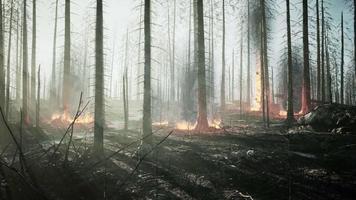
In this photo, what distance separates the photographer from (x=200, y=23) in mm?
15633

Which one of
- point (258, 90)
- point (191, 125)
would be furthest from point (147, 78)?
point (258, 90)

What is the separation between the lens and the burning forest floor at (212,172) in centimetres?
682

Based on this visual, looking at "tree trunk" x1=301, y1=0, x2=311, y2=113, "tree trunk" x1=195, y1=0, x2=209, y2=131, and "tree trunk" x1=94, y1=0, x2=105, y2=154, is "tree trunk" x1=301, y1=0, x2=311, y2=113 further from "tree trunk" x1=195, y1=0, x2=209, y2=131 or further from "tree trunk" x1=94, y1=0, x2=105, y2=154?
"tree trunk" x1=94, y1=0, x2=105, y2=154

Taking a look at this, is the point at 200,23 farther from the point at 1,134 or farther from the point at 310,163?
the point at 1,134

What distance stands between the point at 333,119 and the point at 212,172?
7151mm

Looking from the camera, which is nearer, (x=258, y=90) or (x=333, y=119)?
(x=333, y=119)

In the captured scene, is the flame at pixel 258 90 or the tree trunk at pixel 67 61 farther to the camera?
the flame at pixel 258 90

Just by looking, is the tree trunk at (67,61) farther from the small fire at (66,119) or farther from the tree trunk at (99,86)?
the tree trunk at (99,86)

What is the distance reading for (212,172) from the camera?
348 inches

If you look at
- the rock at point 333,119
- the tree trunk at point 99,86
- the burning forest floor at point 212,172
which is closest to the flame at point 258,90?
the rock at point 333,119

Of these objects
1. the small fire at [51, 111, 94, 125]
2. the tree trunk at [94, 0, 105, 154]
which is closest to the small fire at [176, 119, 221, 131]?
the tree trunk at [94, 0, 105, 154]

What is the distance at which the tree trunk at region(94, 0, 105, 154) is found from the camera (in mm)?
10703

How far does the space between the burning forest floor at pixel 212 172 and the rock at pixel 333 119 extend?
48.6 inches

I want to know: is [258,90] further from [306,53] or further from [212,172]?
[212,172]
